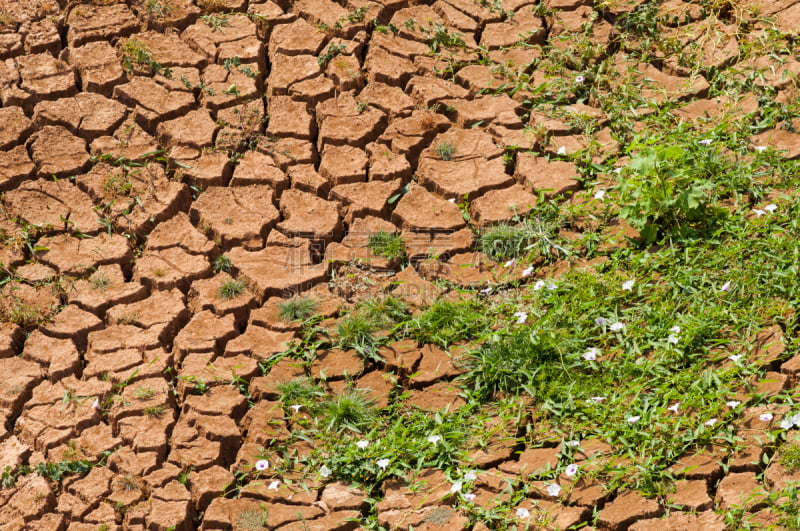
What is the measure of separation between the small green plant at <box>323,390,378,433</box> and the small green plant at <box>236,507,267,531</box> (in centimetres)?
49

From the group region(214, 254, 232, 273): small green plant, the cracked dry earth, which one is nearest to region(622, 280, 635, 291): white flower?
the cracked dry earth

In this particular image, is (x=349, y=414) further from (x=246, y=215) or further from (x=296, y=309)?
(x=246, y=215)

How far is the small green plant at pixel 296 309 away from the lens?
4.91m

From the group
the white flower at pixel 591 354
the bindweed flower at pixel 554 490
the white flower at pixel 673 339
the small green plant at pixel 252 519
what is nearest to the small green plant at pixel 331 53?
the white flower at pixel 591 354

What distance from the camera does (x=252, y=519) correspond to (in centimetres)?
406

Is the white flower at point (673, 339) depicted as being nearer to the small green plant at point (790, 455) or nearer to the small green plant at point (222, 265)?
the small green plant at point (790, 455)

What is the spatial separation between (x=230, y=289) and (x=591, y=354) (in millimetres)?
1828

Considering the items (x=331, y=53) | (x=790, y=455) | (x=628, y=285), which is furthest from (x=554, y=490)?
(x=331, y=53)

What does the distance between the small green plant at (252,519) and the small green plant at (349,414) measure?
Answer: 49cm

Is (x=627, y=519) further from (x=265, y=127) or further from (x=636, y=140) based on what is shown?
(x=265, y=127)

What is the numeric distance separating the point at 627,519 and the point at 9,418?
2718 millimetres

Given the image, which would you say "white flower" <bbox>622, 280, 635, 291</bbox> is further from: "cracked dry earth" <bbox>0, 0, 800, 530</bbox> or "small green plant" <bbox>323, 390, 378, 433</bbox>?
"small green plant" <bbox>323, 390, 378, 433</bbox>

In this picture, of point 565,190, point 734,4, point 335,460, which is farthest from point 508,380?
point 734,4

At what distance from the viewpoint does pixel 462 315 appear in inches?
188
